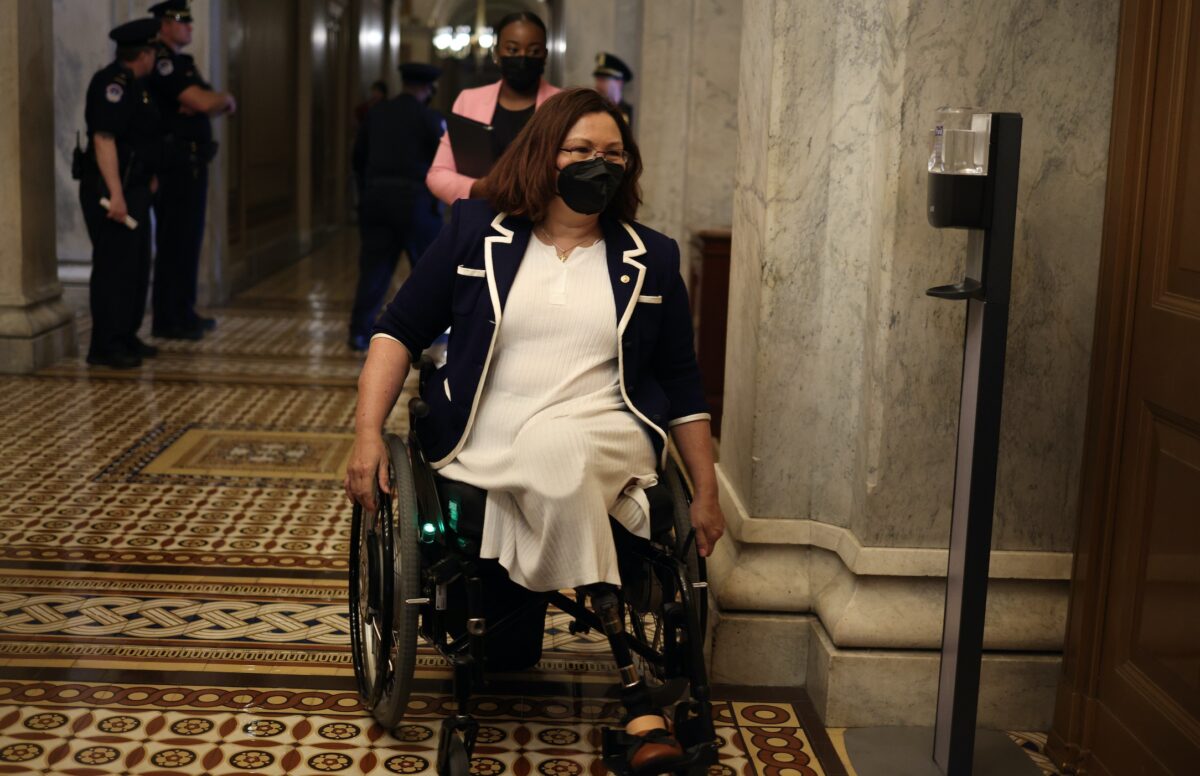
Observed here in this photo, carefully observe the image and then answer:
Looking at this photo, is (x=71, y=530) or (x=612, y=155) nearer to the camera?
(x=612, y=155)

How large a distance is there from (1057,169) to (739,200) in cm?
75

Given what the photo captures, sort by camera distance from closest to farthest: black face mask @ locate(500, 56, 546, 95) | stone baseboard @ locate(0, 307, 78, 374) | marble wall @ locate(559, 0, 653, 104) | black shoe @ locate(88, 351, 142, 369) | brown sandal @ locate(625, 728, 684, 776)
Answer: brown sandal @ locate(625, 728, 684, 776) → black face mask @ locate(500, 56, 546, 95) → stone baseboard @ locate(0, 307, 78, 374) → black shoe @ locate(88, 351, 142, 369) → marble wall @ locate(559, 0, 653, 104)

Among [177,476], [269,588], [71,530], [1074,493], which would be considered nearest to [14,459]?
[177,476]

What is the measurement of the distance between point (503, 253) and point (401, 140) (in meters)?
4.80

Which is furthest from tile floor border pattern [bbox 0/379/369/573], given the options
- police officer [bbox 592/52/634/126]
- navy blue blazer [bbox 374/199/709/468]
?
police officer [bbox 592/52/634/126]

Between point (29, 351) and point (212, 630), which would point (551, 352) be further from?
point (29, 351)

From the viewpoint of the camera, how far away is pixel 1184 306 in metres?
2.38

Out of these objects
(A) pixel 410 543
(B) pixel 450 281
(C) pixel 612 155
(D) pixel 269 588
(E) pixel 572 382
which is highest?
(C) pixel 612 155

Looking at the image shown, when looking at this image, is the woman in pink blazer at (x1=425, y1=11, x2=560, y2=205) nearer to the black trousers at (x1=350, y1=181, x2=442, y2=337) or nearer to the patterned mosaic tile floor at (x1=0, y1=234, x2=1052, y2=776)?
the patterned mosaic tile floor at (x1=0, y1=234, x2=1052, y2=776)

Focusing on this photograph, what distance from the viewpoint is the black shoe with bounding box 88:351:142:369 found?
6797mm

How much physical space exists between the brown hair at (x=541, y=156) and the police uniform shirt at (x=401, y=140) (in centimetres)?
465

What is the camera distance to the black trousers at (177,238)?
7.46 meters

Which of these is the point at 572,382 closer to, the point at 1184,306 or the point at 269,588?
the point at 1184,306

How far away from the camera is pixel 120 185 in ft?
21.6
